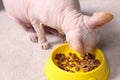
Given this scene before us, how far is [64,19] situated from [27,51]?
0.36m

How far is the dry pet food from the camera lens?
54.7 inches

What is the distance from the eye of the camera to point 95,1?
2.08 m

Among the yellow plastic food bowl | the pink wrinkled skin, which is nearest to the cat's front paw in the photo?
the pink wrinkled skin

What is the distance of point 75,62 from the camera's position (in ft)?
4.75

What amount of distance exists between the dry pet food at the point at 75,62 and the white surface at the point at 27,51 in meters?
0.12

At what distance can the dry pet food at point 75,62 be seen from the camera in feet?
4.56

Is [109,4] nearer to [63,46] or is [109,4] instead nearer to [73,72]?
[63,46]

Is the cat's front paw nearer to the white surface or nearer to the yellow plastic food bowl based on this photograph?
the white surface

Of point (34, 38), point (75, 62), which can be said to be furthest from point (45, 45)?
point (75, 62)

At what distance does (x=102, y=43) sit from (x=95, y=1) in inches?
20.6

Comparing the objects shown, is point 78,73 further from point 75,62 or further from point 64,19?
point 64,19


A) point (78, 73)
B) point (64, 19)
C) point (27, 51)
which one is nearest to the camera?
point (78, 73)

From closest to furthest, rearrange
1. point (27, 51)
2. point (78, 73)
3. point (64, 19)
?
1. point (78, 73)
2. point (64, 19)
3. point (27, 51)

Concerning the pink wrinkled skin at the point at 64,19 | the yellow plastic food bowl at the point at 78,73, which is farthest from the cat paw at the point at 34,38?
the yellow plastic food bowl at the point at 78,73
